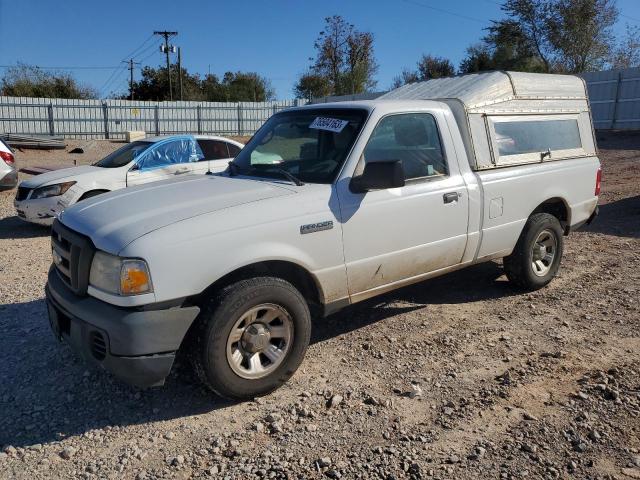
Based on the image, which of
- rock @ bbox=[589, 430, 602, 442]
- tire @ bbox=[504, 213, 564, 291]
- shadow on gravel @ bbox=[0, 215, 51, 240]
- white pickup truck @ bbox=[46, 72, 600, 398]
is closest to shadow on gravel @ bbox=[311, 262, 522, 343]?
tire @ bbox=[504, 213, 564, 291]

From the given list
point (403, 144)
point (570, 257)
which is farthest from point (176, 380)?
point (570, 257)

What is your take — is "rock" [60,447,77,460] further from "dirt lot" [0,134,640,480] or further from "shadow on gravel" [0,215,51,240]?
"shadow on gravel" [0,215,51,240]

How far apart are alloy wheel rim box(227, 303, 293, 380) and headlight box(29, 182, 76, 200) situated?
6047 mm

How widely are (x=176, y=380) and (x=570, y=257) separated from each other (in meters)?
5.25

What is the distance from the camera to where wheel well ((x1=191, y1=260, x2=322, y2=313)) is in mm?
3430

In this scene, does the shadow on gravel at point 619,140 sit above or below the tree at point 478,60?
below

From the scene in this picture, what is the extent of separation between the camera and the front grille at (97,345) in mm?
3158

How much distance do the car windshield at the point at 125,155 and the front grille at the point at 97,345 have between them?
6221mm

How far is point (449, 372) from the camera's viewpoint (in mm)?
4004

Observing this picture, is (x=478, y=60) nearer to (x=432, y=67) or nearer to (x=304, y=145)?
(x=432, y=67)

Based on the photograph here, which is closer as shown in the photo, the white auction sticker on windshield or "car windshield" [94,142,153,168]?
the white auction sticker on windshield

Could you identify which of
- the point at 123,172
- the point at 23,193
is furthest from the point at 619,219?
the point at 23,193

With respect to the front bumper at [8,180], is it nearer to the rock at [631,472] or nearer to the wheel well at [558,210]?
the wheel well at [558,210]

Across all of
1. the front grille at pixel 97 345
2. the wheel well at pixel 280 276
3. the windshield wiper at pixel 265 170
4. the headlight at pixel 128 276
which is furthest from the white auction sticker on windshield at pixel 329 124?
the front grille at pixel 97 345
